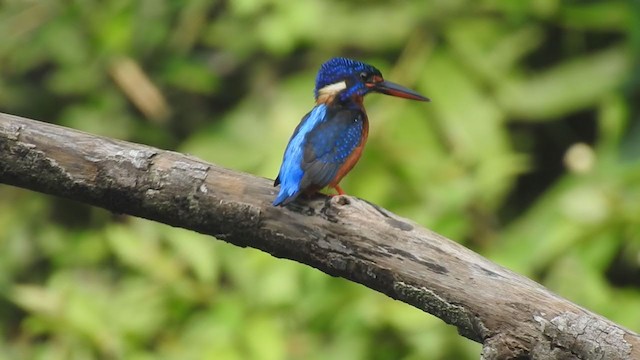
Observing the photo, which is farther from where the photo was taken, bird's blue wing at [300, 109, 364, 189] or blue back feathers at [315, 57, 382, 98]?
blue back feathers at [315, 57, 382, 98]

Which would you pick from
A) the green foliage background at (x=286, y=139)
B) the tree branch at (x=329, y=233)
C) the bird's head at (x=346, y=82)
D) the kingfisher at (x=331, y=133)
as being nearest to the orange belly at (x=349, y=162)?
the kingfisher at (x=331, y=133)

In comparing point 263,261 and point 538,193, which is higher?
point 538,193

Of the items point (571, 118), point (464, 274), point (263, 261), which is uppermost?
point (571, 118)

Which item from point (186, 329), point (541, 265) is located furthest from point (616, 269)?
point (186, 329)

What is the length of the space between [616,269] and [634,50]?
81 centimetres

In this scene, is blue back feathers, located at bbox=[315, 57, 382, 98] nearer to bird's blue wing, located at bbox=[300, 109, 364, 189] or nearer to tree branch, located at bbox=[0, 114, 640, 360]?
bird's blue wing, located at bbox=[300, 109, 364, 189]

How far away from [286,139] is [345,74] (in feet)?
4.04

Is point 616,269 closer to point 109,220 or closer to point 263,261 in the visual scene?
point 263,261

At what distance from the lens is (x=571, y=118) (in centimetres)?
438

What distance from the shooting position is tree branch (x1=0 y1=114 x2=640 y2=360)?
2062 mm

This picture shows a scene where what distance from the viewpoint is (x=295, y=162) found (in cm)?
246

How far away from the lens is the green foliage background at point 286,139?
3824 mm

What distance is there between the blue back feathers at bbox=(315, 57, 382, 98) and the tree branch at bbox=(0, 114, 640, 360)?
620mm

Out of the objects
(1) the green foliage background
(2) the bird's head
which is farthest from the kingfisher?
(1) the green foliage background
